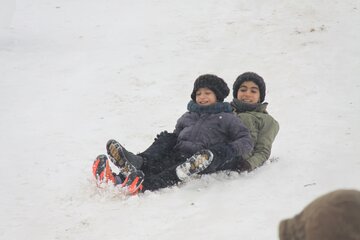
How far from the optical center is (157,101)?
7.57 meters

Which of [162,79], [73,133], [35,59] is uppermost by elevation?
[35,59]

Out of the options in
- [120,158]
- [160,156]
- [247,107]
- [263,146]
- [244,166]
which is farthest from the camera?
[247,107]

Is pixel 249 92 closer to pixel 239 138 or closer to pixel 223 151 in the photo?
pixel 239 138

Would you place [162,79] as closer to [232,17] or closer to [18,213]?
[232,17]

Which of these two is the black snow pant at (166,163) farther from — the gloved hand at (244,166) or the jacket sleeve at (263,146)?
the jacket sleeve at (263,146)

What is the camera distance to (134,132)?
21.2ft

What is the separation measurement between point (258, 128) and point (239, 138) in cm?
45

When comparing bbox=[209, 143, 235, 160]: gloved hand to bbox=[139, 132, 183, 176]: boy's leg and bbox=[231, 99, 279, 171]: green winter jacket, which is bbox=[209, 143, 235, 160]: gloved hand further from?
bbox=[139, 132, 183, 176]: boy's leg

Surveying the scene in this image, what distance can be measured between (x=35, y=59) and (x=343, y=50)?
560 cm

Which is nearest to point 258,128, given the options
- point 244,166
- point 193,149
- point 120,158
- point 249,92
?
point 249,92

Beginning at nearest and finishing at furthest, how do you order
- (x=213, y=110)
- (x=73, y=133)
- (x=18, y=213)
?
(x=18, y=213) → (x=213, y=110) → (x=73, y=133)

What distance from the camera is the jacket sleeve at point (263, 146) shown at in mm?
4492

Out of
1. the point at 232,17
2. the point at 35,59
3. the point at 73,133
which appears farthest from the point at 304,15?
the point at 73,133

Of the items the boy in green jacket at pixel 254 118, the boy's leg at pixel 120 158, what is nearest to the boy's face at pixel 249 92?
the boy in green jacket at pixel 254 118
